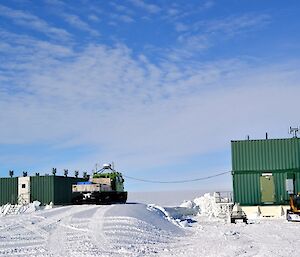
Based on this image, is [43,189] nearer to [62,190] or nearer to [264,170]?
[62,190]

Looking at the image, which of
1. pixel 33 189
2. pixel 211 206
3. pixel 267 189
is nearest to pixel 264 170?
pixel 267 189

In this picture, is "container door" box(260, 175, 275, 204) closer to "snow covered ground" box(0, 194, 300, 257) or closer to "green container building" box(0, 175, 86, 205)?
"snow covered ground" box(0, 194, 300, 257)

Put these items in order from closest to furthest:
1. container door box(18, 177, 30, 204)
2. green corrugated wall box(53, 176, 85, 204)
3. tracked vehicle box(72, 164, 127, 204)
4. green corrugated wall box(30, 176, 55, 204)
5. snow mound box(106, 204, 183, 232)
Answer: snow mound box(106, 204, 183, 232), tracked vehicle box(72, 164, 127, 204), green corrugated wall box(30, 176, 55, 204), container door box(18, 177, 30, 204), green corrugated wall box(53, 176, 85, 204)

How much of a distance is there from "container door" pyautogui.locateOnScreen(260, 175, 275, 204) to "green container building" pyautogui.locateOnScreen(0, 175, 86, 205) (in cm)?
1763

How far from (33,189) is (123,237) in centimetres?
2505

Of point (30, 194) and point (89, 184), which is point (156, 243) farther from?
point (30, 194)

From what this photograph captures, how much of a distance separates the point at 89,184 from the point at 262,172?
11642 millimetres

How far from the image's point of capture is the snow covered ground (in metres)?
15.1

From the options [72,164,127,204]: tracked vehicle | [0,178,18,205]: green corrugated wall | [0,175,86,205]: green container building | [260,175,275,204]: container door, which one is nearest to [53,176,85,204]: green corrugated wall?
[0,175,86,205]: green container building

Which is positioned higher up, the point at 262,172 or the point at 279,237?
the point at 262,172

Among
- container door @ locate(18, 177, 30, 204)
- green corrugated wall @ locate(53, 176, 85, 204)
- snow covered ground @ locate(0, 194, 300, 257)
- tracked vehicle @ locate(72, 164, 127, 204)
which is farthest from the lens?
green corrugated wall @ locate(53, 176, 85, 204)

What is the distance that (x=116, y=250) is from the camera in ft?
50.8

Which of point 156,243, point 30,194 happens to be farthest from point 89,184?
point 156,243

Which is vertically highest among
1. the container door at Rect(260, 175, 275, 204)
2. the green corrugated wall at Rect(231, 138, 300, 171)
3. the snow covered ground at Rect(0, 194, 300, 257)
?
the green corrugated wall at Rect(231, 138, 300, 171)
